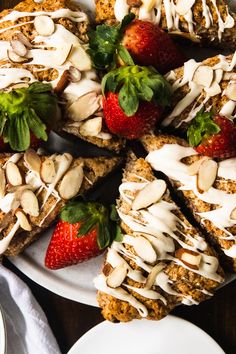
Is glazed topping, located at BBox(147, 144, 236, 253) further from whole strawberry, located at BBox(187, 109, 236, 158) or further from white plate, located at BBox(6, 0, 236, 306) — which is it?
white plate, located at BBox(6, 0, 236, 306)

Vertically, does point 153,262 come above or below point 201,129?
below

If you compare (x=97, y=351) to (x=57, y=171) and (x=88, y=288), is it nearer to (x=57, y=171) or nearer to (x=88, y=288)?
(x=88, y=288)

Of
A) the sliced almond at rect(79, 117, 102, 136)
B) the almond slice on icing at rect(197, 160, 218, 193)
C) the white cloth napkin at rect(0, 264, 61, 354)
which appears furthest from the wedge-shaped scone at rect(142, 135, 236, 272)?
the white cloth napkin at rect(0, 264, 61, 354)

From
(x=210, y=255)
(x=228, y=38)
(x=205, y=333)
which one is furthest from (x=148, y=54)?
(x=205, y=333)

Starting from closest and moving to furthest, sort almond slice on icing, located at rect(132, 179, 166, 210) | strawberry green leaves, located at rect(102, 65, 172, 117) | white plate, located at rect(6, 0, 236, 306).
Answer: strawberry green leaves, located at rect(102, 65, 172, 117)
almond slice on icing, located at rect(132, 179, 166, 210)
white plate, located at rect(6, 0, 236, 306)

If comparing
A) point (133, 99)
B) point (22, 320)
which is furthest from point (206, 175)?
point (22, 320)

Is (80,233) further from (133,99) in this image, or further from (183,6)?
(183,6)

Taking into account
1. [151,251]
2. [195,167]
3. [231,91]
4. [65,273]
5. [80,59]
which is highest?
[80,59]
